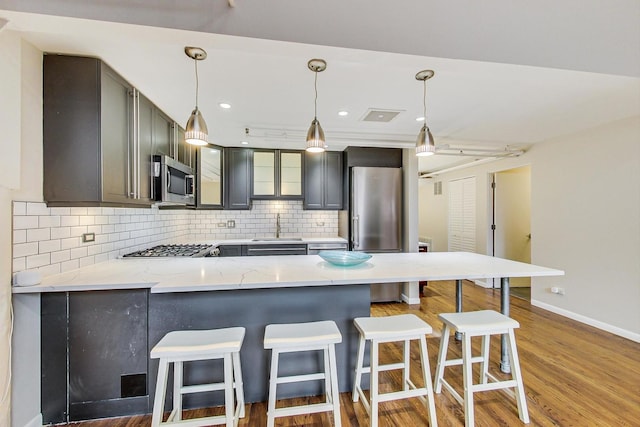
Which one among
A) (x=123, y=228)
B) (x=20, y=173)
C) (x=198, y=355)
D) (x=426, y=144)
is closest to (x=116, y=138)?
(x=20, y=173)

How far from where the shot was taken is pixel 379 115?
2680 mm

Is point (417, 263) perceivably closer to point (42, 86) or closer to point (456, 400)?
point (456, 400)

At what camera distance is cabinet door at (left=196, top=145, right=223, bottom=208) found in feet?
12.3

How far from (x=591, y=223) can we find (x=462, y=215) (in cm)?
231

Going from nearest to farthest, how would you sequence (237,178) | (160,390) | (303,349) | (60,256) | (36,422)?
(160,390) → (303,349) → (36,422) → (60,256) → (237,178)

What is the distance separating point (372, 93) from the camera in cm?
220

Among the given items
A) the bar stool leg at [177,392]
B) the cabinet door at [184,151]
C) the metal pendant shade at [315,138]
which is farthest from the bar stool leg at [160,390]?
the cabinet door at [184,151]

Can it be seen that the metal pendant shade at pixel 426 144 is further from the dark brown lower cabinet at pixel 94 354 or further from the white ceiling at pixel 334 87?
the dark brown lower cabinet at pixel 94 354

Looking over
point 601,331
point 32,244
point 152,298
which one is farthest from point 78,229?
point 601,331

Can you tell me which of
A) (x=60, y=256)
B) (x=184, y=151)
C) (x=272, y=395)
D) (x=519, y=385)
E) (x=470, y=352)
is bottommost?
(x=519, y=385)

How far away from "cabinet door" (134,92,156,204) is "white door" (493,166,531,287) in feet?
16.9

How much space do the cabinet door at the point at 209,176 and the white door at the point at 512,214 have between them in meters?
4.66

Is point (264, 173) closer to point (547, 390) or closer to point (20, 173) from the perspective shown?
point (20, 173)

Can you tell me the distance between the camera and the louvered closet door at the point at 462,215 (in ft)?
16.7
